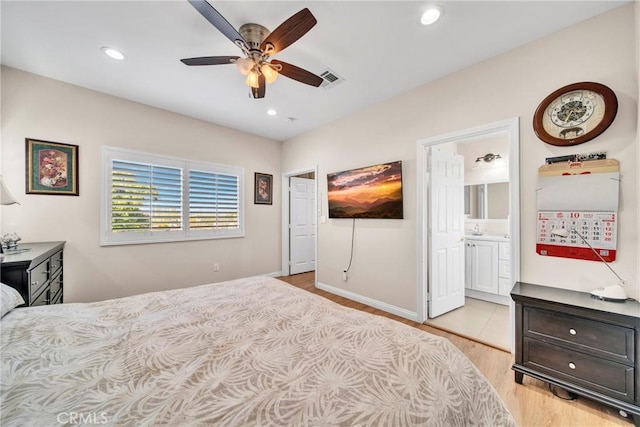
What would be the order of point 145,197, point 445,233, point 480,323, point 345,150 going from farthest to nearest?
point 345,150 < point 145,197 < point 445,233 < point 480,323

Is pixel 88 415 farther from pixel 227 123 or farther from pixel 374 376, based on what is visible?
pixel 227 123

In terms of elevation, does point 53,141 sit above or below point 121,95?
below

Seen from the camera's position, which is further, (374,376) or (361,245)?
(361,245)

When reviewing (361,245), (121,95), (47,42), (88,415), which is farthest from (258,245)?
(88,415)

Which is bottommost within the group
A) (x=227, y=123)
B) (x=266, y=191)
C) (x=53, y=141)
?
(x=266, y=191)

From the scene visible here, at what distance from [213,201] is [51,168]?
175 cm

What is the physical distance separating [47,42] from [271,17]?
1991 millimetres

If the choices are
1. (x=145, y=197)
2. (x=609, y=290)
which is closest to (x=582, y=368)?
(x=609, y=290)

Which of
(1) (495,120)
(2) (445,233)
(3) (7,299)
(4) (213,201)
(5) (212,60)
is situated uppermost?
(5) (212,60)

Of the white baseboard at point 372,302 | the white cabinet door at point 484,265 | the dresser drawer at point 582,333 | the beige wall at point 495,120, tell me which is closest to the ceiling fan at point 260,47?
the beige wall at point 495,120

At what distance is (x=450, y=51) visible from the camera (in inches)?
84.0

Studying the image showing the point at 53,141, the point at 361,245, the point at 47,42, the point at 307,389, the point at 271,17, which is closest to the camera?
the point at 307,389

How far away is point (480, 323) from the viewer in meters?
2.73

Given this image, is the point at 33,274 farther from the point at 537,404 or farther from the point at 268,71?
the point at 537,404
